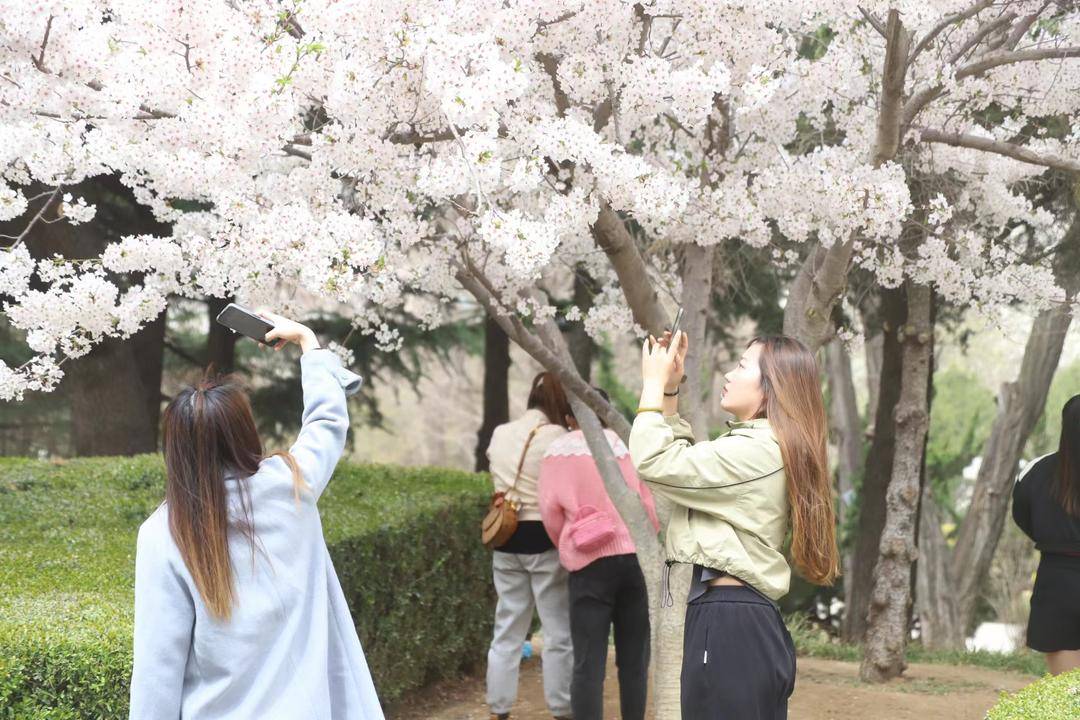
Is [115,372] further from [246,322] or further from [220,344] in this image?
[246,322]

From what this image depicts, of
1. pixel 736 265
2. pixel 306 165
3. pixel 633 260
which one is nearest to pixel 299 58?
pixel 306 165

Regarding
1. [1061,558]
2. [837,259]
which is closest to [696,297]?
[837,259]

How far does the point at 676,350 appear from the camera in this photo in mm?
3270

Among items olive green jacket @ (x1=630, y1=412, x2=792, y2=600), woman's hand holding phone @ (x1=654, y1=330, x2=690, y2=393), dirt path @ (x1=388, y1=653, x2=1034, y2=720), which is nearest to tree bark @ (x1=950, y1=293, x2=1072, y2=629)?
dirt path @ (x1=388, y1=653, x2=1034, y2=720)

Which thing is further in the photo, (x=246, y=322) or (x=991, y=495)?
(x=991, y=495)

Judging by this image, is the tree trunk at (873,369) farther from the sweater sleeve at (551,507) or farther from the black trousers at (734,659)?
the black trousers at (734,659)

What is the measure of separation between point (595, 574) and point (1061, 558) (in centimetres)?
205

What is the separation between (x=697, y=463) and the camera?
3084mm

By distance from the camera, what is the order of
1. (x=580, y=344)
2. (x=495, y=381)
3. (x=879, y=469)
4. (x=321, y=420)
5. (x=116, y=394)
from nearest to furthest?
(x=321, y=420)
(x=879, y=469)
(x=116, y=394)
(x=580, y=344)
(x=495, y=381)

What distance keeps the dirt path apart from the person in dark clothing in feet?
5.52

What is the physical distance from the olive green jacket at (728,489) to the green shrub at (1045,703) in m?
0.94

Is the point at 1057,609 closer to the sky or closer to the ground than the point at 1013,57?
closer to the ground

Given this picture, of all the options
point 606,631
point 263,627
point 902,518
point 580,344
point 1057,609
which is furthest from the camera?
point 580,344

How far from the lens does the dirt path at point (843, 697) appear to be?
21.5ft
